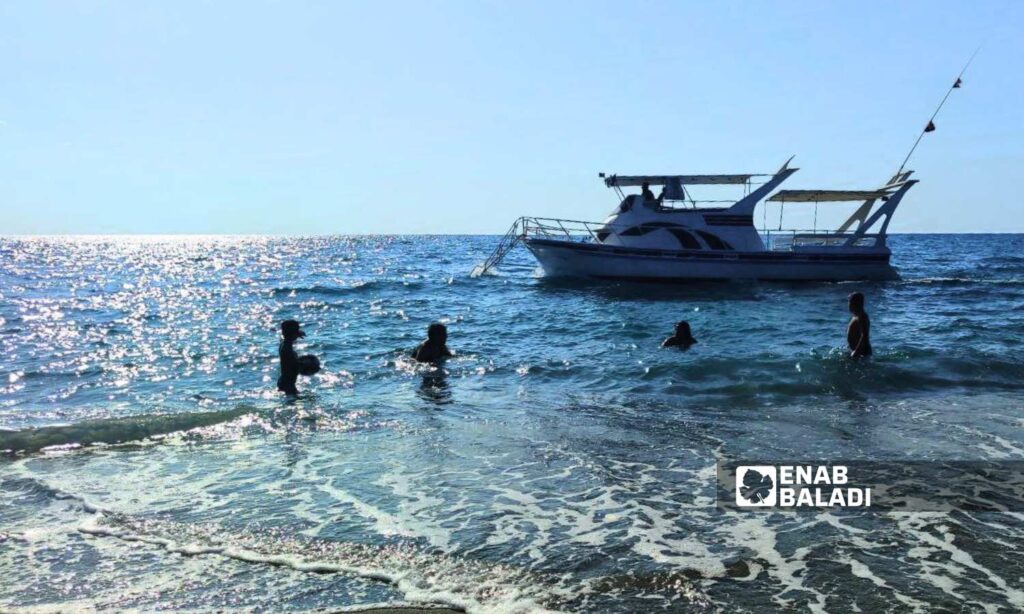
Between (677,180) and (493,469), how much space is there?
23.1 metres

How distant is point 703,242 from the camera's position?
93.4 ft

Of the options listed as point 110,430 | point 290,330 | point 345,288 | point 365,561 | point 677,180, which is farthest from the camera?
point 345,288

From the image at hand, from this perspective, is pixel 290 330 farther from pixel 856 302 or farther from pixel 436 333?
pixel 856 302

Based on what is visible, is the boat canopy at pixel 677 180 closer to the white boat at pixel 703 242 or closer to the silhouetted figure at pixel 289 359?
the white boat at pixel 703 242

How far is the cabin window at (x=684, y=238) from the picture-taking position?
92.7 ft

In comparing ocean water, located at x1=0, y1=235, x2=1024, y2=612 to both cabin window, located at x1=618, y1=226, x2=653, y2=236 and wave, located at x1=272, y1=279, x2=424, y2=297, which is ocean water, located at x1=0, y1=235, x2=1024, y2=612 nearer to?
cabin window, located at x1=618, y1=226, x2=653, y2=236

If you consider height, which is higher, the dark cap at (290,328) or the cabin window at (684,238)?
the cabin window at (684,238)

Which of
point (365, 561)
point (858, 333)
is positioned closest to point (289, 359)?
point (365, 561)

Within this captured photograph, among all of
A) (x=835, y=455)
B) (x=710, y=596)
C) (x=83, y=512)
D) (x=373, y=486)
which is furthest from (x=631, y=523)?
(x=83, y=512)

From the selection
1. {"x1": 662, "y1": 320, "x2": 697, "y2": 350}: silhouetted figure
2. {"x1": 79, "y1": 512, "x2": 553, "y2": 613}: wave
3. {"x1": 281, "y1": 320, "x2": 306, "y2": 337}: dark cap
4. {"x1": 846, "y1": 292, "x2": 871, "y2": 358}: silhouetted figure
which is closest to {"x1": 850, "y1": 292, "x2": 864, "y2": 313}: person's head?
{"x1": 846, "y1": 292, "x2": 871, "y2": 358}: silhouetted figure

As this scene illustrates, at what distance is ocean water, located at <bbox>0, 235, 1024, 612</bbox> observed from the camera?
14.6ft

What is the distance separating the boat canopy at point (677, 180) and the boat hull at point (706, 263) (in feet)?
8.74

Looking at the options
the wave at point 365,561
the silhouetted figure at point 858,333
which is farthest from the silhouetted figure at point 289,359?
the silhouetted figure at point 858,333

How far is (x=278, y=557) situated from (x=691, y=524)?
301cm
